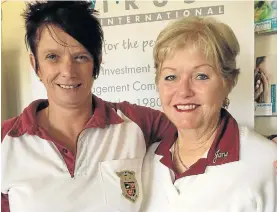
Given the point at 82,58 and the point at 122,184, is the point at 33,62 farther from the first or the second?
the point at 122,184

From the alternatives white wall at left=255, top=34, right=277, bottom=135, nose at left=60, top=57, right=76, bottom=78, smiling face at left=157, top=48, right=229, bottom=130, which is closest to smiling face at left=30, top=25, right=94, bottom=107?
nose at left=60, top=57, right=76, bottom=78

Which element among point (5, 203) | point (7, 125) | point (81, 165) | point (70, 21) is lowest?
point (5, 203)

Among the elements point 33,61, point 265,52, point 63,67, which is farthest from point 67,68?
point 265,52

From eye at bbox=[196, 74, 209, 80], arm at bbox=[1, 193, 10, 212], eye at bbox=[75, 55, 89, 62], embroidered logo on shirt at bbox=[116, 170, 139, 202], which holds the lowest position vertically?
arm at bbox=[1, 193, 10, 212]

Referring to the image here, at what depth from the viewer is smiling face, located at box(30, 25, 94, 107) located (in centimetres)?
103

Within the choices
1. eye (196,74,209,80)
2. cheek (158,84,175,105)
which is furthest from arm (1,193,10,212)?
eye (196,74,209,80)

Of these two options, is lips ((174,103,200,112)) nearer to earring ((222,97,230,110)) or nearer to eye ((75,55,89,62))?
earring ((222,97,230,110))

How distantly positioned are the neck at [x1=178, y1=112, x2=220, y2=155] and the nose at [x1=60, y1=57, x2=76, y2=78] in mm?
320

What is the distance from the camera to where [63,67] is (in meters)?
1.03

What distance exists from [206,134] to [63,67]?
405mm

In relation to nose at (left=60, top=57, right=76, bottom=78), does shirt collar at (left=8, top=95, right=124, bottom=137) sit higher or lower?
lower

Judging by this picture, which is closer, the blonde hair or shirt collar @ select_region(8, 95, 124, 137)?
the blonde hair

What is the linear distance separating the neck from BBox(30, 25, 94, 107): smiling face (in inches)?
11.5

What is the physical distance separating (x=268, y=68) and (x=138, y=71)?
0.34 metres
